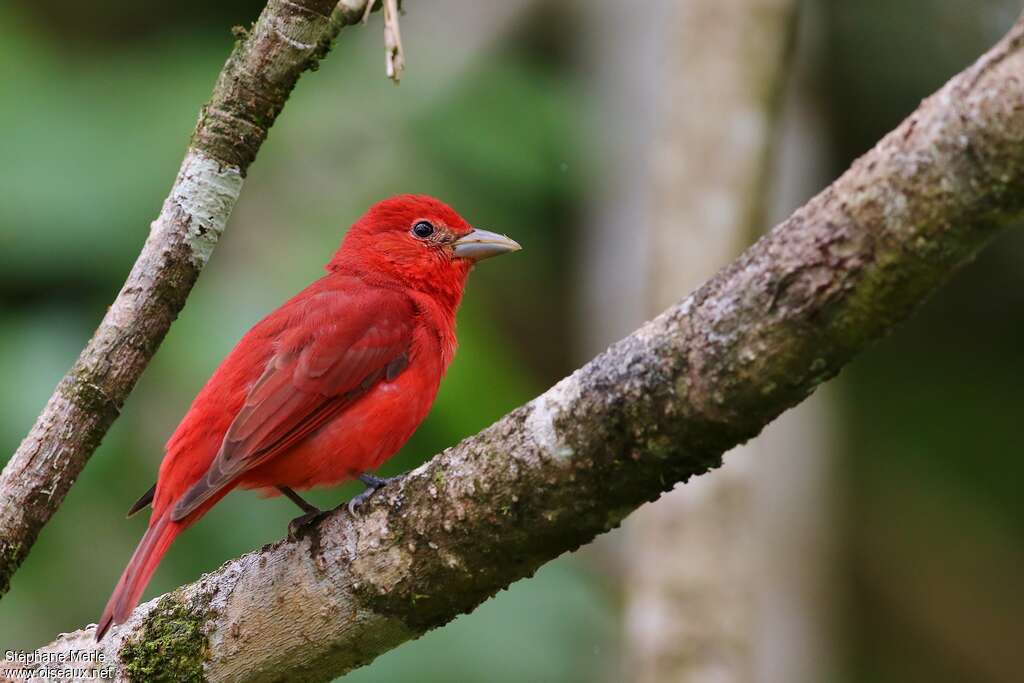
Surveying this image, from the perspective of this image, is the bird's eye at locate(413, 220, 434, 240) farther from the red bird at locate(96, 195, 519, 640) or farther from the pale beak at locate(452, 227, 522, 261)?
the red bird at locate(96, 195, 519, 640)

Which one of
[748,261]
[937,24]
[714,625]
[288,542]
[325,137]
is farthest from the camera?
[937,24]

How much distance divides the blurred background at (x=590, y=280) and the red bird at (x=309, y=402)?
77 cm

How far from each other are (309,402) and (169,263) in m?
0.71

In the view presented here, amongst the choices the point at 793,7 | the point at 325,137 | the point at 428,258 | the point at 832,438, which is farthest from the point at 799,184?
the point at 428,258

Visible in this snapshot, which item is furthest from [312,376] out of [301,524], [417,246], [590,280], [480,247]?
[590,280]

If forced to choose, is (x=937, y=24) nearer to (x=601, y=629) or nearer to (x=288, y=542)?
(x=601, y=629)

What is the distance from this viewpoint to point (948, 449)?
8.92m

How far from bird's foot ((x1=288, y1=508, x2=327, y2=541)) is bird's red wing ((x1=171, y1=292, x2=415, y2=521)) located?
12.1 inches

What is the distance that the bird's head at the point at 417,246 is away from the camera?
4160 millimetres

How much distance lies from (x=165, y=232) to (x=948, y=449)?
23.7ft

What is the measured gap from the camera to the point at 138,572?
2.82 metres

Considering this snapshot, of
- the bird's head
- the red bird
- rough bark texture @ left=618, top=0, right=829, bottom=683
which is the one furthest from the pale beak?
rough bark texture @ left=618, top=0, right=829, bottom=683

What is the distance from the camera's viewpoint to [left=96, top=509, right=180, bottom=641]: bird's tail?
8.72 ft

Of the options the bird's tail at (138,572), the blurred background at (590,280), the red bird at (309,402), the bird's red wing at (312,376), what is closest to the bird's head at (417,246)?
the red bird at (309,402)
